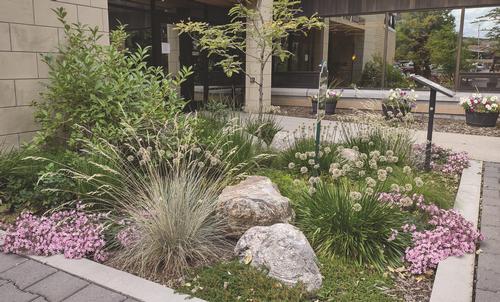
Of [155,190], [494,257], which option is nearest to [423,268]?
[494,257]

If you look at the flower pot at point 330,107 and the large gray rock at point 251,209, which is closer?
the large gray rock at point 251,209

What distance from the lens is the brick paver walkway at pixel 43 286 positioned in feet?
8.89

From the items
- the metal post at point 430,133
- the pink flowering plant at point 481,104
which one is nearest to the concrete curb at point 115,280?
the metal post at point 430,133

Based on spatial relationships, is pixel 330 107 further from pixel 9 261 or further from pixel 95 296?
pixel 95 296

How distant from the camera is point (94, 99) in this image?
15.1ft

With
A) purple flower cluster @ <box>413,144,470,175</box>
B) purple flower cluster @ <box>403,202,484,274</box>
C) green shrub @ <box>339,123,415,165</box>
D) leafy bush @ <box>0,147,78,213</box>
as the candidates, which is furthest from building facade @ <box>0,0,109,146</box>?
purple flower cluster @ <box>413,144,470,175</box>

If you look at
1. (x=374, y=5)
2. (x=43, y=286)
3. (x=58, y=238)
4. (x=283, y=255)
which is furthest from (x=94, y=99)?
(x=374, y=5)

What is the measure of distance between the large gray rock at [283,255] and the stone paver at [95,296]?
884 millimetres

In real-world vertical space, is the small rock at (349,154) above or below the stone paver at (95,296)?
above

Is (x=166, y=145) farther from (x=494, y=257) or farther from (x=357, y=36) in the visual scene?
(x=357, y=36)

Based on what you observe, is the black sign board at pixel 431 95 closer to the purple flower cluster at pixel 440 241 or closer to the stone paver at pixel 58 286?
the purple flower cluster at pixel 440 241

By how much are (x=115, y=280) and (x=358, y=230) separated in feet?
5.87

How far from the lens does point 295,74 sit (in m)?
13.9

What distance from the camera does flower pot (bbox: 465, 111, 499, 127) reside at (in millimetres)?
9500
